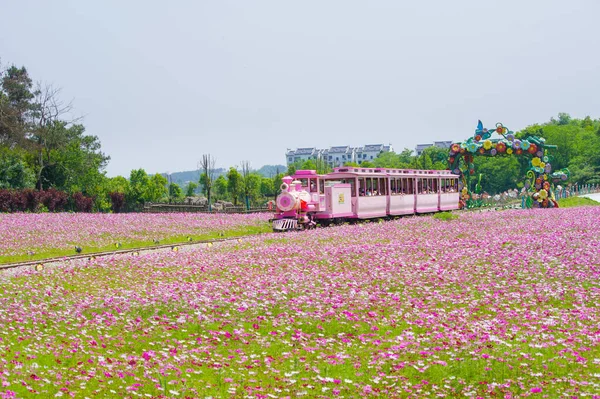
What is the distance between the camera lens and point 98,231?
3112 centimetres

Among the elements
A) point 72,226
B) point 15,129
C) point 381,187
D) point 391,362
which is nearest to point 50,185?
point 15,129

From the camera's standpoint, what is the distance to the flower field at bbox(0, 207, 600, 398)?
28.6 feet

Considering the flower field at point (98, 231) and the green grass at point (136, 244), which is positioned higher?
the flower field at point (98, 231)

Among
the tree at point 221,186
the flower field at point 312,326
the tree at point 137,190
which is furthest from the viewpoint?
the tree at point 221,186

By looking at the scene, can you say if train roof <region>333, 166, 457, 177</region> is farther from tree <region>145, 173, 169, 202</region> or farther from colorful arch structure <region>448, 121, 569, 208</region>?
tree <region>145, 173, 169, 202</region>

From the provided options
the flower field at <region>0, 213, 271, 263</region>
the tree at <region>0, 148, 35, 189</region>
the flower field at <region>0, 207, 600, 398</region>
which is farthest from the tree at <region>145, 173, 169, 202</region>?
the flower field at <region>0, 207, 600, 398</region>

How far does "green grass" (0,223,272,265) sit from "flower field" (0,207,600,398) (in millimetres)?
6080

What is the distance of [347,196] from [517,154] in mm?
22981

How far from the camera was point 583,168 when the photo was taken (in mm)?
97875

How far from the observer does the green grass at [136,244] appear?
23609 mm

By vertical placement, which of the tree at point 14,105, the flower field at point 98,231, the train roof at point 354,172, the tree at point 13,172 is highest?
the tree at point 14,105

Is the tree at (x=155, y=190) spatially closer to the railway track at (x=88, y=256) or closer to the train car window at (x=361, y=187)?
the train car window at (x=361, y=187)

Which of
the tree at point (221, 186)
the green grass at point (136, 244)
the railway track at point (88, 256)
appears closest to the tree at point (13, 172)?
the green grass at point (136, 244)

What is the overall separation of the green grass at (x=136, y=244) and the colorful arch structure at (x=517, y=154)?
23811 mm
